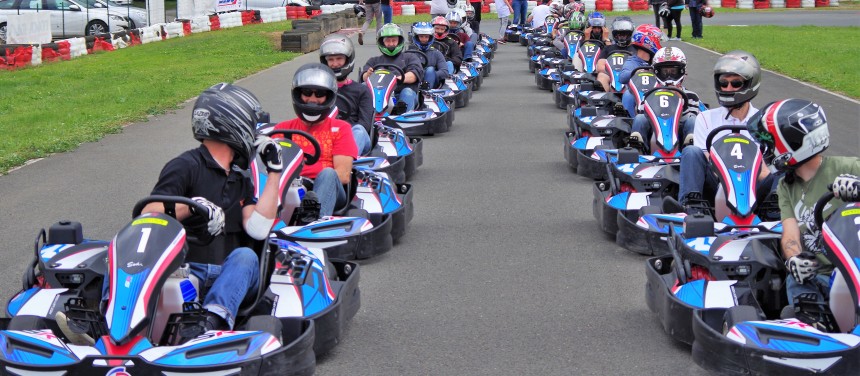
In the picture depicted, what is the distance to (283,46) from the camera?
903 inches

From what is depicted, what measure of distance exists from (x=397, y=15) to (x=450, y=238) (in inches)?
1191

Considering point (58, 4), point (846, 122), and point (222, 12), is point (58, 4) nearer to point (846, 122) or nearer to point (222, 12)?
point (222, 12)

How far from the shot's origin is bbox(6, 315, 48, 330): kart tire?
446 centimetres

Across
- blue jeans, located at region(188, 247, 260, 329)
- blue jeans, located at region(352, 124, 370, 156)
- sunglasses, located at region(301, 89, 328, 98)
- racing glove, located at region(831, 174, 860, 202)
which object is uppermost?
sunglasses, located at region(301, 89, 328, 98)

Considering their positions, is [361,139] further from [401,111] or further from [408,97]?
[408,97]

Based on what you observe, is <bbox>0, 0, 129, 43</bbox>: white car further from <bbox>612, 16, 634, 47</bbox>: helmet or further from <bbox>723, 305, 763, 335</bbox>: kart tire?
<bbox>723, 305, 763, 335</bbox>: kart tire

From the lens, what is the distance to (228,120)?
15.8 ft

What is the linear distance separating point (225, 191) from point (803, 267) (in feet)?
7.57

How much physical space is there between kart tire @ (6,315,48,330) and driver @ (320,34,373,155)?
4.22 meters

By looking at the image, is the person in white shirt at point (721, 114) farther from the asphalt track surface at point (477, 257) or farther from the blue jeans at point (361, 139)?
the blue jeans at point (361, 139)

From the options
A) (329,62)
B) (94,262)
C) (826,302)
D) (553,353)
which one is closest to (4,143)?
(329,62)

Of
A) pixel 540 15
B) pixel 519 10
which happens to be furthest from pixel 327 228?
pixel 519 10

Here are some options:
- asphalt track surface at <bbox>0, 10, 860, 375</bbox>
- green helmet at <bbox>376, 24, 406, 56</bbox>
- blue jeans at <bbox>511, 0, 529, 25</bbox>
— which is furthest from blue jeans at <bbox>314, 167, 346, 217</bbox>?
blue jeans at <bbox>511, 0, 529, 25</bbox>

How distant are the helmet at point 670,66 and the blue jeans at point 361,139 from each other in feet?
8.08
